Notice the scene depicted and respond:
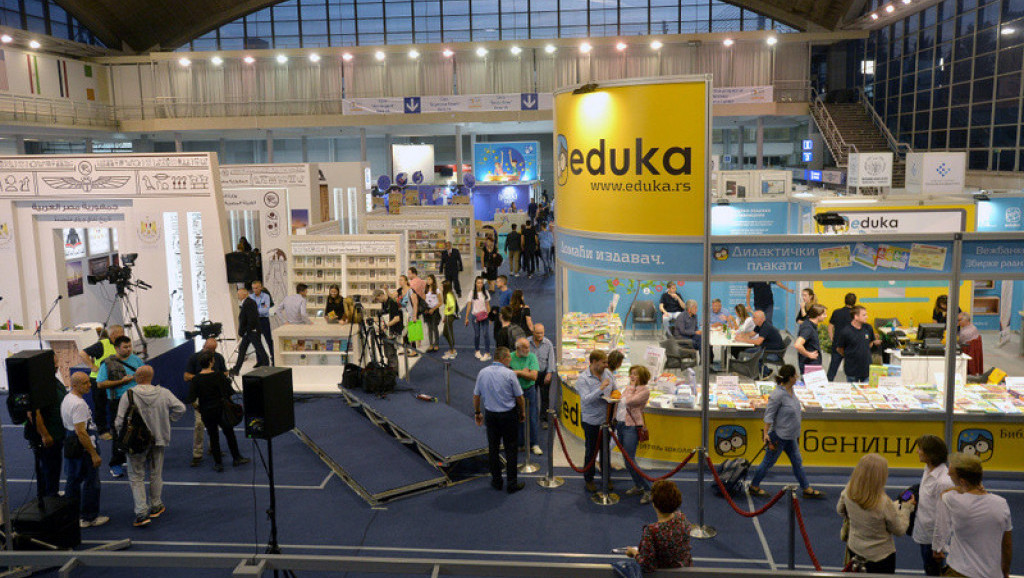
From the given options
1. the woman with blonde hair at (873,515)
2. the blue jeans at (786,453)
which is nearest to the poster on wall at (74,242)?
the blue jeans at (786,453)

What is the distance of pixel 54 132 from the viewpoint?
25562 mm

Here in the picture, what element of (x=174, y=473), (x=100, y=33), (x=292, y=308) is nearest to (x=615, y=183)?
(x=174, y=473)

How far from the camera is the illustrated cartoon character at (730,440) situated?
789 centimetres

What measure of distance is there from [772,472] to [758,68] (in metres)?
22.4

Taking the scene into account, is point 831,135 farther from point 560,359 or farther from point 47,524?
point 47,524

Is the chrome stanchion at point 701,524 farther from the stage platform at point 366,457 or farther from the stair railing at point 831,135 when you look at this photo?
the stair railing at point 831,135

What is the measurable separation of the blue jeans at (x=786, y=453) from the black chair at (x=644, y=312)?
641 centimetres

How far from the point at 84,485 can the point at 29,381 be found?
123 cm

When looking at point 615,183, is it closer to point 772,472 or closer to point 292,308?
point 772,472

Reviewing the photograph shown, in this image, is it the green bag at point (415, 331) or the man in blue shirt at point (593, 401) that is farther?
the green bag at point (415, 331)

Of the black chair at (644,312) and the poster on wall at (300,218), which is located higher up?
the poster on wall at (300,218)

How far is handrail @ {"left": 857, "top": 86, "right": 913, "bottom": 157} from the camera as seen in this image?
978 inches

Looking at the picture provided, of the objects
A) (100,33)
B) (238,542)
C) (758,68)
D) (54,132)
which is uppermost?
(100,33)

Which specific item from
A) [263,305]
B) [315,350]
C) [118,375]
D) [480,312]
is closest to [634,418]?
[118,375]
